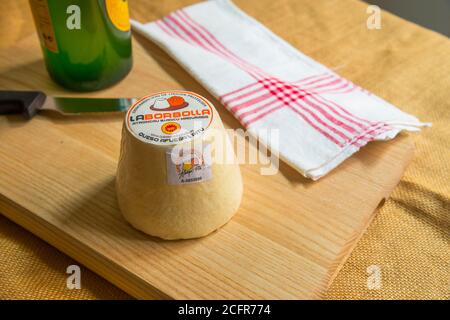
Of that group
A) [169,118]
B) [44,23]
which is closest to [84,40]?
[44,23]

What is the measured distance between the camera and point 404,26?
116 cm

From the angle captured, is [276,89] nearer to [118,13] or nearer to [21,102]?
[118,13]

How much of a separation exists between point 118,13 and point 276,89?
29 cm

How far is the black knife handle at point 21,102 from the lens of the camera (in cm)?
81

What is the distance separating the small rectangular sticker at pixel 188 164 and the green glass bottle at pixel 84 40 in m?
0.33

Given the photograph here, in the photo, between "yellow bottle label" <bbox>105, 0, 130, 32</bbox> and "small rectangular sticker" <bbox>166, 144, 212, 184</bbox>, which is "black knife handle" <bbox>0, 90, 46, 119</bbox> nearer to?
"yellow bottle label" <bbox>105, 0, 130, 32</bbox>

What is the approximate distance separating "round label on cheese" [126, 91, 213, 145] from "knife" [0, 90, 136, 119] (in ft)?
0.63

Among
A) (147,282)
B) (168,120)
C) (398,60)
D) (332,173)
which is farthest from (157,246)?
(398,60)

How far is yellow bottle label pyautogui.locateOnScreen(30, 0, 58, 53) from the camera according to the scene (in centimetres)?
80

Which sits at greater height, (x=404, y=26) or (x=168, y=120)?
(x=168, y=120)
